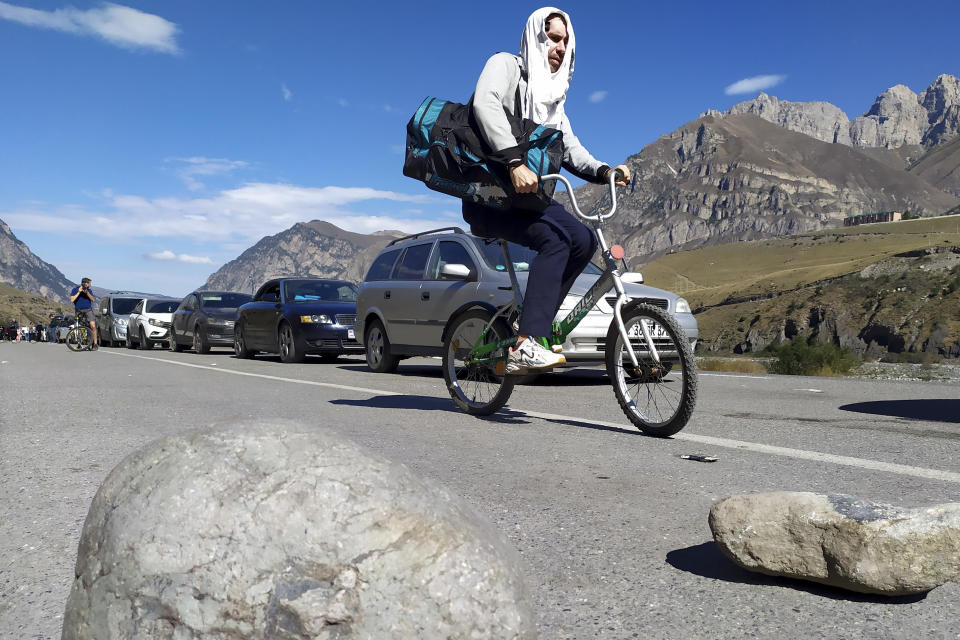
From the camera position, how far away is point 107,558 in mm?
1647

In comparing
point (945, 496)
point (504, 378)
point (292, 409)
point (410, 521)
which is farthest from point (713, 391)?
point (410, 521)

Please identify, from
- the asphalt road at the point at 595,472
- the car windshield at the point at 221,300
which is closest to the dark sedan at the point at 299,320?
the car windshield at the point at 221,300

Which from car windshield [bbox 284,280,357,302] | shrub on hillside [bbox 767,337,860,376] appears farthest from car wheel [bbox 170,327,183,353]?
shrub on hillside [bbox 767,337,860,376]

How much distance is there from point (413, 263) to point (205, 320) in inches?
391

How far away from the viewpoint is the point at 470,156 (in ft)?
16.1

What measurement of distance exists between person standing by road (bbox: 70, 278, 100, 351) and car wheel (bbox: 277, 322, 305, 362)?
8.95 m

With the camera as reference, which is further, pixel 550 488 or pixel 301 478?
pixel 550 488

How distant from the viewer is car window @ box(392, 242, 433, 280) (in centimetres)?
1099

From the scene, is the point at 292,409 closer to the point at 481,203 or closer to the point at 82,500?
the point at 481,203

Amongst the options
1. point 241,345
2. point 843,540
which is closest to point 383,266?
point 241,345

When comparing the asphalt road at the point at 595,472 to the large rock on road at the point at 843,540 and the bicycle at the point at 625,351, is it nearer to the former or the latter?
the large rock on road at the point at 843,540

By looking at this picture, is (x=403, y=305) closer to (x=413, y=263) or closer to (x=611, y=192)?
(x=413, y=263)

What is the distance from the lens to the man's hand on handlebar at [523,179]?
4.73 m

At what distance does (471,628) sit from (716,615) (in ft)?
2.81
